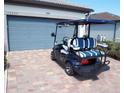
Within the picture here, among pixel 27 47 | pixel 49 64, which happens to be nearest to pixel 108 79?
pixel 49 64

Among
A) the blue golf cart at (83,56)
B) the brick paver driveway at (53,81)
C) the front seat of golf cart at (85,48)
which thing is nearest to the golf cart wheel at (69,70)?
the blue golf cart at (83,56)

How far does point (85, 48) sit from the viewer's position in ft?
18.4

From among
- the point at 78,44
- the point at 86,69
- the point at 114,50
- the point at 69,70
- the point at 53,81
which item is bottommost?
the point at 53,81

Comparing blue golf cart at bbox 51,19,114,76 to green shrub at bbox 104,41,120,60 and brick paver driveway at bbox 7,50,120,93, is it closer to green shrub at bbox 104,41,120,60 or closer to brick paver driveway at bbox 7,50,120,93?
brick paver driveway at bbox 7,50,120,93

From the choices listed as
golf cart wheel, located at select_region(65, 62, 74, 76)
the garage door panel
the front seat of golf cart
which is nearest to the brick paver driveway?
golf cart wheel, located at select_region(65, 62, 74, 76)

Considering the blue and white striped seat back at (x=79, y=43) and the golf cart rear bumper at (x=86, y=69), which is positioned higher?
the blue and white striped seat back at (x=79, y=43)

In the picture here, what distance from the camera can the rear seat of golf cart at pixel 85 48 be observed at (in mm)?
4958

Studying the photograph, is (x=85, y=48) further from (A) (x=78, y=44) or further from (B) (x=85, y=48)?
(A) (x=78, y=44)

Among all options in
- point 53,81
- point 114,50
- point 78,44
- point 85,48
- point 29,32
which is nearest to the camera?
point 53,81

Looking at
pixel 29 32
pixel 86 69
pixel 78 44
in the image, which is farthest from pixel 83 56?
pixel 29 32

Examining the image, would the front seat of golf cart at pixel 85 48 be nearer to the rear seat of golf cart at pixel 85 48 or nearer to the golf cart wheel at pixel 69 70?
the rear seat of golf cart at pixel 85 48

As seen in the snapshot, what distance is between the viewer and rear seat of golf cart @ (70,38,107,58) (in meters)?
4.96

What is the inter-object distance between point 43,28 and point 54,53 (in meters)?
3.56

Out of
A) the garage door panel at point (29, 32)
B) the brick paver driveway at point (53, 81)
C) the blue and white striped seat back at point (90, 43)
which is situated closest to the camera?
the brick paver driveway at point (53, 81)
